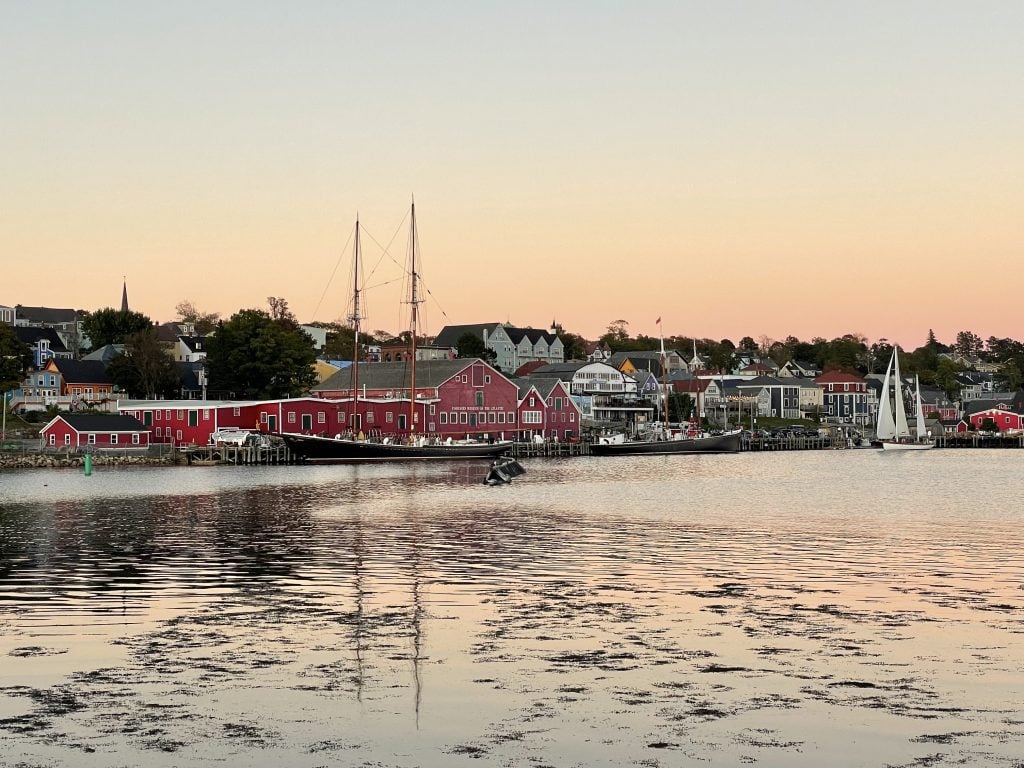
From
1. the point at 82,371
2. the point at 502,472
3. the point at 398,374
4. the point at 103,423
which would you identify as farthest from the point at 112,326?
the point at 502,472

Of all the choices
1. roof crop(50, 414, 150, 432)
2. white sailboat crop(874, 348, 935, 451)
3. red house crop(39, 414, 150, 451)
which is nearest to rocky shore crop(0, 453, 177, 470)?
red house crop(39, 414, 150, 451)

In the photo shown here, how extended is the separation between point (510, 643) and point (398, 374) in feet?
376

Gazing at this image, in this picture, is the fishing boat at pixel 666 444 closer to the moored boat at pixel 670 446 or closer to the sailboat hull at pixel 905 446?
the moored boat at pixel 670 446

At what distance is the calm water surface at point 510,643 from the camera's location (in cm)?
1484

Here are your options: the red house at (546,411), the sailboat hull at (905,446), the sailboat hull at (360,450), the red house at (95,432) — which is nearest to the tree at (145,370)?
the red house at (95,432)

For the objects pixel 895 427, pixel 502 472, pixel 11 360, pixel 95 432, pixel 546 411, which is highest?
pixel 11 360

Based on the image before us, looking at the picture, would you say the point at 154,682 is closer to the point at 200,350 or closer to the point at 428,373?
the point at 428,373

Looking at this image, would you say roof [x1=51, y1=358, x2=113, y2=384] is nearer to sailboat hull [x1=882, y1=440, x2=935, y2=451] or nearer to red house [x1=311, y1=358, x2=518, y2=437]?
red house [x1=311, y1=358, x2=518, y2=437]

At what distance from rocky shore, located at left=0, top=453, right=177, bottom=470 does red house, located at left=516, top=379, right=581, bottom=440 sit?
45.0 meters

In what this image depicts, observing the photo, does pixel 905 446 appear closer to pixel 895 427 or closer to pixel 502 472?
pixel 895 427

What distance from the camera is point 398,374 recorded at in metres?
135

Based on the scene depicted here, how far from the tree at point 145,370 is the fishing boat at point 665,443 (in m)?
51.3

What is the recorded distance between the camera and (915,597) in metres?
27.0

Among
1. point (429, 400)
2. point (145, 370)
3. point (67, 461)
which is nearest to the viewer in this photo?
point (67, 461)
